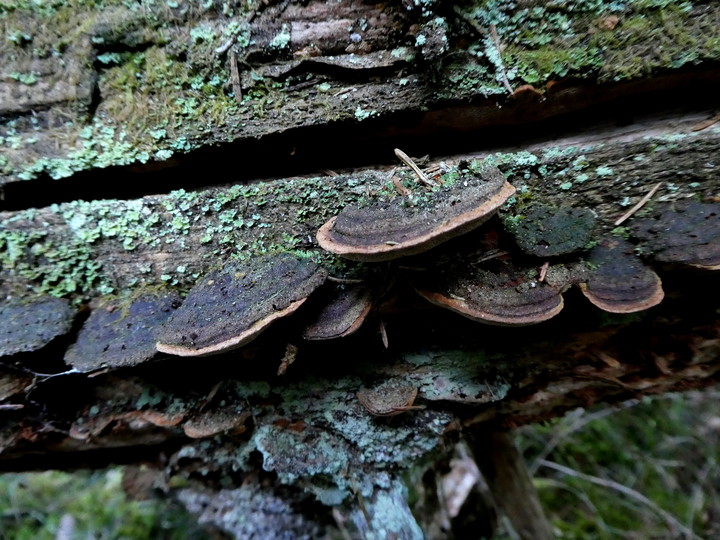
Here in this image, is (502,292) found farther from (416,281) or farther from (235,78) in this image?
(235,78)

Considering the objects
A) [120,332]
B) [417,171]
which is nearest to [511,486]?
[417,171]

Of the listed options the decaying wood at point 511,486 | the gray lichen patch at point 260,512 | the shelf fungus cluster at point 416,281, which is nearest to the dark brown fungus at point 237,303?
the shelf fungus cluster at point 416,281

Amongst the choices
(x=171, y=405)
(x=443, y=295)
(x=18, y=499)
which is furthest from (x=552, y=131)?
(x=18, y=499)

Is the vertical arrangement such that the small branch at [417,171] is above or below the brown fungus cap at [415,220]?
above

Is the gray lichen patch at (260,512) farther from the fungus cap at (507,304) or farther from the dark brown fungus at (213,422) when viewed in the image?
the fungus cap at (507,304)

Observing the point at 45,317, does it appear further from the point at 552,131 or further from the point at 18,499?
the point at 18,499

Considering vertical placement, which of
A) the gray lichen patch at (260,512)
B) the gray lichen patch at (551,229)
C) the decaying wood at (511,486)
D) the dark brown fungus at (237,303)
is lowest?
the decaying wood at (511,486)

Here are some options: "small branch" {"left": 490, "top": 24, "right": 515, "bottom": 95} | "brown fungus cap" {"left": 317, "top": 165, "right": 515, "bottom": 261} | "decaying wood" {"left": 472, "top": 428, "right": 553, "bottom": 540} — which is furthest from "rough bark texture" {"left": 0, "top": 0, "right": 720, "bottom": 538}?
"decaying wood" {"left": 472, "top": 428, "right": 553, "bottom": 540}
